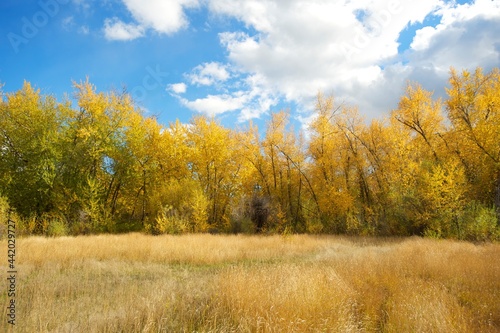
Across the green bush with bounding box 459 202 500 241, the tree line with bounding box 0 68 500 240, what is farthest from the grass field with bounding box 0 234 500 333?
the tree line with bounding box 0 68 500 240

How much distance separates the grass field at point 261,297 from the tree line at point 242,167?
9.82 m

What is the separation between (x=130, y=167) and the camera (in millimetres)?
24047

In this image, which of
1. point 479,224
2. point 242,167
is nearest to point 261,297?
point 479,224

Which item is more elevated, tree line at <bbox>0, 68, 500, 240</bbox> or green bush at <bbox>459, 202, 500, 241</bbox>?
tree line at <bbox>0, 68, 500, 240</bbox>

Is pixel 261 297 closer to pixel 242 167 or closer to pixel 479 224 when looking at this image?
pixel 479 224

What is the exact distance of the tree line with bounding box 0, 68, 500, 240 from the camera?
725 inches

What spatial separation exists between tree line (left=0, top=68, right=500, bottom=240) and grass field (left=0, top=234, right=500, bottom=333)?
387 inches

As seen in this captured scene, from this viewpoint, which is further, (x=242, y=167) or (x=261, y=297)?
(x=242, y=167)

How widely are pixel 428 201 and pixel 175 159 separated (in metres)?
19.3

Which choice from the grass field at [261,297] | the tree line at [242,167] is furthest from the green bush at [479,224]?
the grass field at [261,297]

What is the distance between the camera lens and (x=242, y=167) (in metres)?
25.1

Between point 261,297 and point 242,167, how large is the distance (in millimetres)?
20176

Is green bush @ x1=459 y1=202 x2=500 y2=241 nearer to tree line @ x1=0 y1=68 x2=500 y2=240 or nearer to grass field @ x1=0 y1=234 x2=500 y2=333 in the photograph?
tree line @ x1=0 y1=68 x2=500 y2=240

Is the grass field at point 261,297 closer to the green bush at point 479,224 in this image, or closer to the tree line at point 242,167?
the green bush at point 479,224
